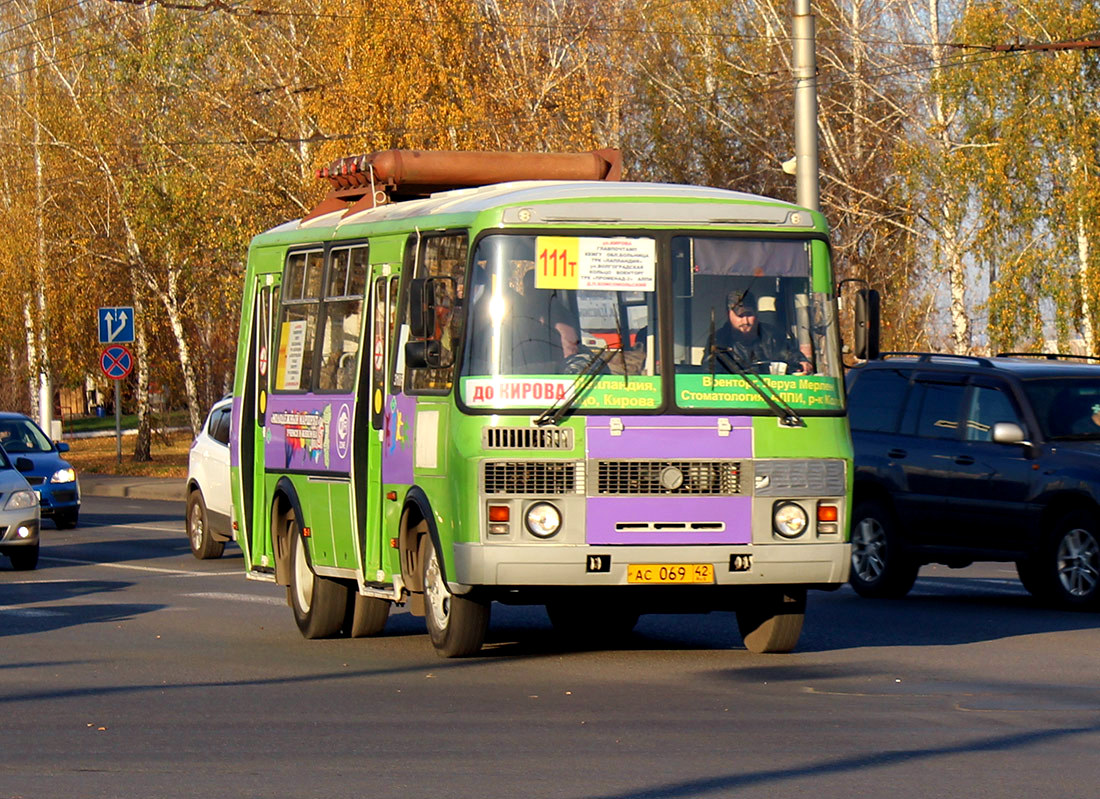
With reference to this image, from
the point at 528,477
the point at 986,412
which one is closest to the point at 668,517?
the point at 528,477

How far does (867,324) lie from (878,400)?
17.1 feet

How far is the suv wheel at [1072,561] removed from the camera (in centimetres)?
1554

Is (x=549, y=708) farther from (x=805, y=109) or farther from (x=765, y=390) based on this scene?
(x=805, y=109)

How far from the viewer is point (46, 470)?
90.4 ft

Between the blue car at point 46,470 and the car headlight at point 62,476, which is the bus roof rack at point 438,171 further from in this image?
the car headlight at point 62,476

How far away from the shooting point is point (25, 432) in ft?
93.9

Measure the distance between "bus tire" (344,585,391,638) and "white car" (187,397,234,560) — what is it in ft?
25.7

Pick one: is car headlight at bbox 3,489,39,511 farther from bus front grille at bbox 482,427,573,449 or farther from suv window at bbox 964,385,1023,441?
bus front grille at bbox 482,427,573,449

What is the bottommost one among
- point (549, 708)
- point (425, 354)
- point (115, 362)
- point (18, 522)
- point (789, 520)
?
point (549, 708)

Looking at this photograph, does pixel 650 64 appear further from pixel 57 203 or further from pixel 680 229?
pixel 680 229

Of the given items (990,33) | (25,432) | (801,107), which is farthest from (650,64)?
(801,107)

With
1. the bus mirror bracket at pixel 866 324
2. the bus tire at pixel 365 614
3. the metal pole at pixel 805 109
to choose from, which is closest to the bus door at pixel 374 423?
the bus tire at pixel 365 614

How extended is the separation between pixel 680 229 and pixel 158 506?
23.7 m

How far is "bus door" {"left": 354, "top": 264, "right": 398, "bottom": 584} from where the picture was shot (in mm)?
12961
